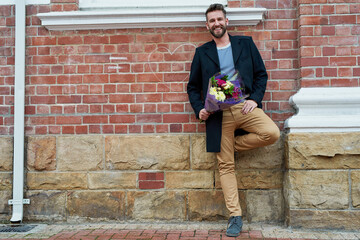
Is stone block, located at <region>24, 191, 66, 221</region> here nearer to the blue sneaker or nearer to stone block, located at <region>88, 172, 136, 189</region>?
stone block, located at <region>88, 172, 136, 189</region>

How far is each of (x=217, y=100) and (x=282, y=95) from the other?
0.93 meters

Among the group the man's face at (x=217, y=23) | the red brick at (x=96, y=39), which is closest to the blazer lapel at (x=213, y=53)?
the man's face at (x=217, y=23)

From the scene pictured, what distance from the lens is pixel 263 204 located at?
4.14m

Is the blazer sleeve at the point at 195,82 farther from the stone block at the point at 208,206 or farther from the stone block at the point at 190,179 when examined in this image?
the stone block at the point at 208,206

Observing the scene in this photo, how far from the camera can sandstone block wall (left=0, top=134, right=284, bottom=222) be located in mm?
4152

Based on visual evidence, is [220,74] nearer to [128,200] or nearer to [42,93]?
[128,200]

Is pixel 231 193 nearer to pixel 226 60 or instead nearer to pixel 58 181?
pixel 226 60

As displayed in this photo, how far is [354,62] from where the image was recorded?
3.97 metres

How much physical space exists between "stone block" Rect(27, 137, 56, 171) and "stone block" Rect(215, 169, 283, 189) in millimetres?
2039

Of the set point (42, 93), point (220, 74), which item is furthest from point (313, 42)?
point (42, 93)

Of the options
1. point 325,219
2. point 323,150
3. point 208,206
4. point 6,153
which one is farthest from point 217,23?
point 6,153

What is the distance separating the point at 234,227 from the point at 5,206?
2.52 meters

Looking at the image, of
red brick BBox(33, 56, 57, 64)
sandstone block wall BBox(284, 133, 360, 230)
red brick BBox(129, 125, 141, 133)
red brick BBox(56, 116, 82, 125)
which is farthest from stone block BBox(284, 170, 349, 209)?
red brick BBox(33, 56, 57, 64)

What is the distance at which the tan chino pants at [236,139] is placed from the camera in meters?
3.77
